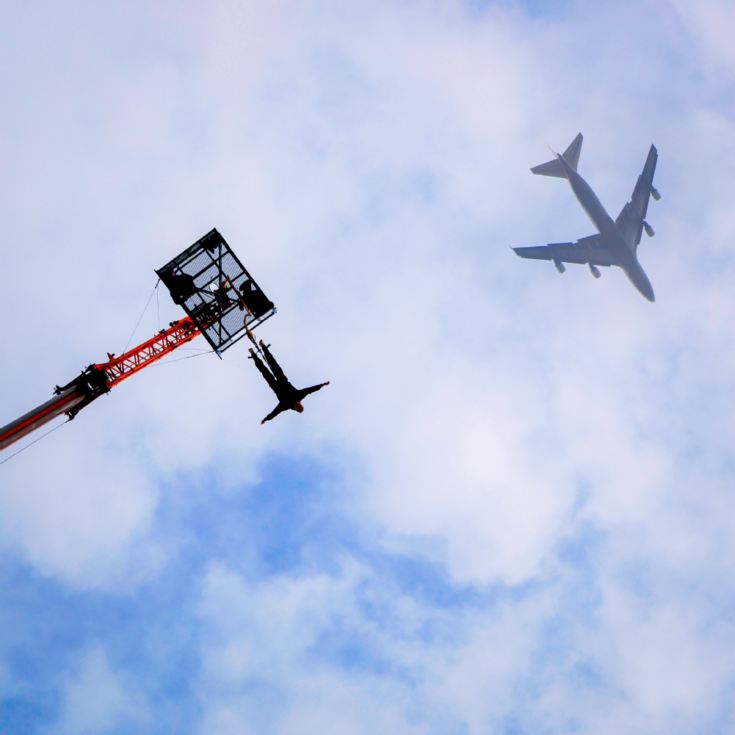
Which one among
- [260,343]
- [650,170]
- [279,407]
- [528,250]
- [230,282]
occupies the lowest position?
[279,407]

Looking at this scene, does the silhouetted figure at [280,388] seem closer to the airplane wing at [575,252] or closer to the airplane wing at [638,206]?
the airplane wing at [575,252]

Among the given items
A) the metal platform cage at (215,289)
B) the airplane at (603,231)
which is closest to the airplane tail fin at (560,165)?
the airplane at (603,231)

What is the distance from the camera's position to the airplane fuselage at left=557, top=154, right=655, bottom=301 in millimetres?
74000

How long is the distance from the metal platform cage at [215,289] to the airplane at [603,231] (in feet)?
168

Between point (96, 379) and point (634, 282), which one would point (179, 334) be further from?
point (634, 282)

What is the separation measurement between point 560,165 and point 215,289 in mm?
55660

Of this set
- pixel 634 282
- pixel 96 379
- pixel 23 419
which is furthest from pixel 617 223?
pixel 23 419

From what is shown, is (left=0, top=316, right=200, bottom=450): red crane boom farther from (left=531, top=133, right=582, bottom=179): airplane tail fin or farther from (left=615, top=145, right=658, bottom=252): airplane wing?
(left=615, top=145, right=658, bottom=252): airplane wing

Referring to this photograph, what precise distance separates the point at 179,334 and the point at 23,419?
10684 mm

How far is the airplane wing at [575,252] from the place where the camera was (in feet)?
249

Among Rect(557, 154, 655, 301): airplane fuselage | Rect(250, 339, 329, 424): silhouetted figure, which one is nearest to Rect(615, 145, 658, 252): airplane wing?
Rect(557, 154, 655, 301): airplane fuselage

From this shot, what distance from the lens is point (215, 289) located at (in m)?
A: 30.0

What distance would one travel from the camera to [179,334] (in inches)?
1283

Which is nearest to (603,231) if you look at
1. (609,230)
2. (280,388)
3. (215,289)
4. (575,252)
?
(609,230)
